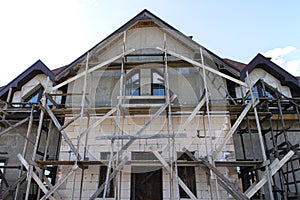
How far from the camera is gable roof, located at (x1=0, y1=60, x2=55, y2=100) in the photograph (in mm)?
10016

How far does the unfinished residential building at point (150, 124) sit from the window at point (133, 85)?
0.04 m

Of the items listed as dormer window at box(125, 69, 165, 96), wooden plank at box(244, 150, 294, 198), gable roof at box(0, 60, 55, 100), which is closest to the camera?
wooden plank at box(244, 150, 294, 198)

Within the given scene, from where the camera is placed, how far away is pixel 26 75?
10.1 m

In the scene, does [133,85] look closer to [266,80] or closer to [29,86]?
[29,86]

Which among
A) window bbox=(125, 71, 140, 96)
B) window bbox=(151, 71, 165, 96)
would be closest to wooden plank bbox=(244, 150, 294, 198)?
window bbox=(151, 71, 165, 96)

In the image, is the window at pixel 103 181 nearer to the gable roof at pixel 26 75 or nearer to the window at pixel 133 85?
the window at pixel 133 85

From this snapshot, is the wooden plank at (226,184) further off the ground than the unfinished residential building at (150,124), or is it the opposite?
the unfinished residential building at (150,124)

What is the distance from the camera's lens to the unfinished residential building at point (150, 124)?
23.5 feet

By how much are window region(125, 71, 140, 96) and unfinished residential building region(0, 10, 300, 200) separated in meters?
0.04

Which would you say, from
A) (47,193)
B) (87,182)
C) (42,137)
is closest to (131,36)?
(42,137)

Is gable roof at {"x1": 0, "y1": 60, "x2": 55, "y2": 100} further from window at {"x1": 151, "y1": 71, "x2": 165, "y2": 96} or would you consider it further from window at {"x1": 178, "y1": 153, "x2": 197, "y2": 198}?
window at {"x1": 178, "y1": 153, "x2": 197, "y2": 198}

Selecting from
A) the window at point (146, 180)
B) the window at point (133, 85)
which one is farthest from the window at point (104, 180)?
the window at point (133, 85)

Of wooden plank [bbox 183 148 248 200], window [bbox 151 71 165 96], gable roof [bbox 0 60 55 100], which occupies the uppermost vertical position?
gable roof [bbox 0 60 55 100]

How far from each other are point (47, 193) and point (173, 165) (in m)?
3.47
